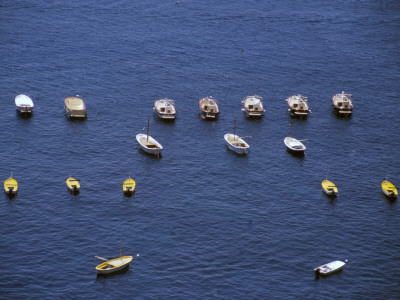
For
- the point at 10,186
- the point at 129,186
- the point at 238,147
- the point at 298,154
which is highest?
the point at 238,147

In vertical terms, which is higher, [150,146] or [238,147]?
[150,146]

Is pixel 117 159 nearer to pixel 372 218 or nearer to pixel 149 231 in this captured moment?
pixel 149 231

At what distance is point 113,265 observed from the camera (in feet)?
482

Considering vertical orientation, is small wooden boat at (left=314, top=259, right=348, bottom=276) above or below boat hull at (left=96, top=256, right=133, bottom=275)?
below

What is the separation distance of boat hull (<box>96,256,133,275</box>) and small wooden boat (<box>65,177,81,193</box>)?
31.3m

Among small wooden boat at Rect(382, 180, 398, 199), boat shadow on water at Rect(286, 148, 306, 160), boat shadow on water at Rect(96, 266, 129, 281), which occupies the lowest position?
boat shadow on water at Rect(96, 266, 129, 281)

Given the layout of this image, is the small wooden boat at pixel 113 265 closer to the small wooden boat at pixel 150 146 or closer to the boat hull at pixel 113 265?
the boat hull at pixel 113 265

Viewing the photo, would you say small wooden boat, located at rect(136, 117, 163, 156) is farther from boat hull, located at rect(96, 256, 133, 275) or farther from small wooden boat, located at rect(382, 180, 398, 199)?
small wooden boat, located at rect(382, 180, 398, 199)

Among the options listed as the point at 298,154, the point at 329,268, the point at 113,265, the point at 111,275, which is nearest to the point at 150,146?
the point at 298,154

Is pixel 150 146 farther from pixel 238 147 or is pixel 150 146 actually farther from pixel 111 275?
pixel 111 275

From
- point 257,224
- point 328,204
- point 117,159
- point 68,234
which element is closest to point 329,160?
point 328,204

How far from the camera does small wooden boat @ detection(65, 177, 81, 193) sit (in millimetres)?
174750

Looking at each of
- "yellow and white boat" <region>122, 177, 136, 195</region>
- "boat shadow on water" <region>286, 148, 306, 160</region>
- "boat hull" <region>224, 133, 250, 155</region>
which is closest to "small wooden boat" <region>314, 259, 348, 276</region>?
"yellow and white boat" <region>122, 177, 136, 195</region>

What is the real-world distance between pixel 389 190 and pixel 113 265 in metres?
71.1
